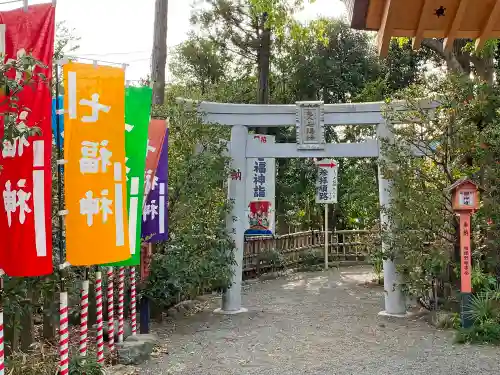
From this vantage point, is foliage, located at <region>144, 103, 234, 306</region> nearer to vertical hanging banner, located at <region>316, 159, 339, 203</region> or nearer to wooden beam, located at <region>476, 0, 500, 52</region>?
wooden beam, located at <region>476, 0, 500, 52</region>

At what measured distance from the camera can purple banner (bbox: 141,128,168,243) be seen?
7668 mm

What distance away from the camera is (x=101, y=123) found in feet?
17.5

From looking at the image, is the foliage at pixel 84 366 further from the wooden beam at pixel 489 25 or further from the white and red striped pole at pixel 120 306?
the wooden beam at pixel 489 25

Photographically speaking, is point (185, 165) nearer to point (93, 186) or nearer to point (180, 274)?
point (180, 274)

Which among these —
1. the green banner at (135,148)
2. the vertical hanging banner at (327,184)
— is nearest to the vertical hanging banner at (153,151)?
the green banner at (135,148)

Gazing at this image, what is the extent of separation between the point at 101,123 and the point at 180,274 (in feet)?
13.8

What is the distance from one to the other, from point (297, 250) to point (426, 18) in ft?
47.0

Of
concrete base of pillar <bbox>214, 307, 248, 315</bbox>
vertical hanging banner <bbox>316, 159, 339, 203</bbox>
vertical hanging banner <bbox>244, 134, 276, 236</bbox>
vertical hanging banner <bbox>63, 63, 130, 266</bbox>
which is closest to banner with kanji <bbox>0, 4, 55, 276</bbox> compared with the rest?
vertical hanging banner <bbox>63, 63, 130, 266</bbox>

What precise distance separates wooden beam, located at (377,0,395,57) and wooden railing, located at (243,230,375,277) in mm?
11247

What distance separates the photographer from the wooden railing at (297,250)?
15.7 metres

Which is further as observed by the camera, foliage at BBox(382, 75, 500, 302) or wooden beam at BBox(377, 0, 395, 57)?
foliage at BBox(382, 75, 500, 302)

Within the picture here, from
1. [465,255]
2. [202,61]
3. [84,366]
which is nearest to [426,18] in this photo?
[84,366]

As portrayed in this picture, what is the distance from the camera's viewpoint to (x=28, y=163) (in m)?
4.23

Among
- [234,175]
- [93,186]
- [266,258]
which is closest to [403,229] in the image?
[234,175]
